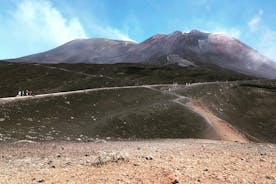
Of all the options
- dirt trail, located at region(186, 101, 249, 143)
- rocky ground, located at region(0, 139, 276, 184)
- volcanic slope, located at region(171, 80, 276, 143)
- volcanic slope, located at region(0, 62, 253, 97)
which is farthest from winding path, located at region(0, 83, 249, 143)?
volcanic slope, located at region(0, 62, 253, 97)

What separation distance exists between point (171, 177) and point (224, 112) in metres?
55.2

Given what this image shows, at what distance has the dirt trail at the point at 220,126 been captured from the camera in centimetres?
5567

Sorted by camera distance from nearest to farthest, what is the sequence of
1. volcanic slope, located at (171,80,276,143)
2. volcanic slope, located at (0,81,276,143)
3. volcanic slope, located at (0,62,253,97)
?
volcanic slope, located at (0,81,276,143), volcanic slope, located at (171,80,276,143), volcanic slope, located at (0,62,253,97)

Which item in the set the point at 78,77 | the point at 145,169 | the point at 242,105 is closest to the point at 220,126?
the point at 242,105

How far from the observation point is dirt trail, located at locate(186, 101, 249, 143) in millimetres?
55669

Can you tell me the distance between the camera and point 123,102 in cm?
6028

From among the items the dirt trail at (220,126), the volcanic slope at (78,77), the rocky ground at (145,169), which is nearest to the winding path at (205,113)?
the dirt trail at (220,126)

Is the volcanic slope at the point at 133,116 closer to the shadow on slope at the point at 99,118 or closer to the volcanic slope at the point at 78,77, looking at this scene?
the shadow on slope at the point at 99,118

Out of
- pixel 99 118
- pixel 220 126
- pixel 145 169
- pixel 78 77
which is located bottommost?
pixel 220 126

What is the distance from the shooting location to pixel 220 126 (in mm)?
59781

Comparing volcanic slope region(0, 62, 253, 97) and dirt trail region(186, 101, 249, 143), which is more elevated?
volcanic slope region(0, 62, 253, 97)

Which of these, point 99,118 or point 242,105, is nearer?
point 99,118

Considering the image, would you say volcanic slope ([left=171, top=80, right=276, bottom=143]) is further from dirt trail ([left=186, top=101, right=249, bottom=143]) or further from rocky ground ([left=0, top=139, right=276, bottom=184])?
rocky ground ([left=0, top=139, right=276, bottom=184])

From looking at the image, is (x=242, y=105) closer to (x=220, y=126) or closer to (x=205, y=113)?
(x=205, y=113)
